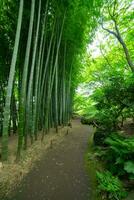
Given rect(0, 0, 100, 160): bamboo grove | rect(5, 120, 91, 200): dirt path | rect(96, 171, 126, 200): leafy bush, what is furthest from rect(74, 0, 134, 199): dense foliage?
rect(0, 0, 100, 160): bamboo grove

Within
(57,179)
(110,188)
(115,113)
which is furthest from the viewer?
(115,113)

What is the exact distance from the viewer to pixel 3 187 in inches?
111

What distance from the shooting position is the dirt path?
265 cm

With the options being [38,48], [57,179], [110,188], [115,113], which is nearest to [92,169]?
[57,179]

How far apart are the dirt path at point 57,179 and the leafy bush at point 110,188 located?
23cm

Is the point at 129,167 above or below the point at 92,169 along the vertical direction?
above

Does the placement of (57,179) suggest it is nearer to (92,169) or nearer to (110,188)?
(92,169)

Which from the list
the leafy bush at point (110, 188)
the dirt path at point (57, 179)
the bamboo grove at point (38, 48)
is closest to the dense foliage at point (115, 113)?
the leafy bush at point (110, 188)

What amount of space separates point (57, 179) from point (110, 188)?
943 mm

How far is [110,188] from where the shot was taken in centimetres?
253

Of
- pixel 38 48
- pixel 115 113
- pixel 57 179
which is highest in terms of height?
pixel 38 48

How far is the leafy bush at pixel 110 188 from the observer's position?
246cm

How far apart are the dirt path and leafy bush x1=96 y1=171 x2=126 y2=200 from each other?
23cm

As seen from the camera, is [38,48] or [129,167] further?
[38,48]
